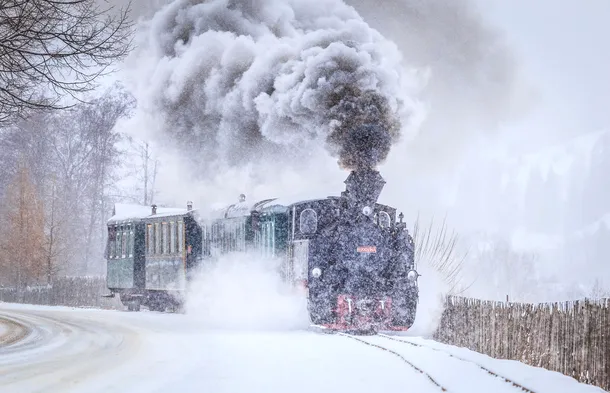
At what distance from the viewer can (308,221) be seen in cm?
1750

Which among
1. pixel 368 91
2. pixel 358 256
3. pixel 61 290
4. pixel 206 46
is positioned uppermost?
pixel 206 46

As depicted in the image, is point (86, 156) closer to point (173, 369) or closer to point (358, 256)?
point (358, 256)

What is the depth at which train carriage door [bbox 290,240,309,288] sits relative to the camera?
16858 millimetres

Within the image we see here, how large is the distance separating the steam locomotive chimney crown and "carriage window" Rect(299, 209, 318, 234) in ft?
3.12

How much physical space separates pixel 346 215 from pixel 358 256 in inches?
36.4

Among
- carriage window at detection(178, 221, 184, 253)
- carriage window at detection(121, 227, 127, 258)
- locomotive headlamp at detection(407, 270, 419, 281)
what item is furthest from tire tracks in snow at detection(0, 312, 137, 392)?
carriage window at detection(121, 227, 127, 258)

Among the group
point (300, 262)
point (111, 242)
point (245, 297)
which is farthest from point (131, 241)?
point (300, 262)

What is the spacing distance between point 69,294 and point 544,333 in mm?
28323

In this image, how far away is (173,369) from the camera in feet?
37.8

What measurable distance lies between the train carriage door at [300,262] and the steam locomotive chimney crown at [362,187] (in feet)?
4.39

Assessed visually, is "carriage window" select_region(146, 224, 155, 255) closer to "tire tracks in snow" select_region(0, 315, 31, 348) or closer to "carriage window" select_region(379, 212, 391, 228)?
"tire tracks in snow" select_region(0, 315, 31, 348)

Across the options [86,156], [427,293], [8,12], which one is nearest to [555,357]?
[427,293]

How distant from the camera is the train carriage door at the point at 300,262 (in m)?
16.9

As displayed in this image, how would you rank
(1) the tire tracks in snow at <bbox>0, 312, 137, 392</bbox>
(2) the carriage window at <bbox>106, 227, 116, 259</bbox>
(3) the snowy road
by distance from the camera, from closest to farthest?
(3) the snowy road → (1) the tire tracks in snow at <bbox>0, 312, 137, 392</bbox> → (2) the carriage window at <bbox>106, 227, 116, 259</bbox>
